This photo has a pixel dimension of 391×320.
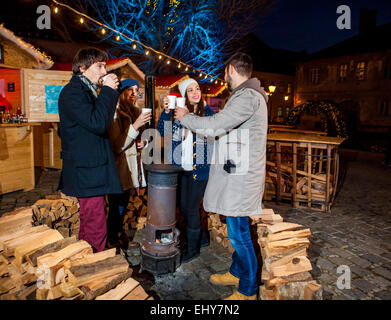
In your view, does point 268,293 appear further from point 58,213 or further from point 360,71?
point 360,71

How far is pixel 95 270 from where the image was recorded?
259 centimetres

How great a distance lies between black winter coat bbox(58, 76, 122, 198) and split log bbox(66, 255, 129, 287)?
0.71 metres

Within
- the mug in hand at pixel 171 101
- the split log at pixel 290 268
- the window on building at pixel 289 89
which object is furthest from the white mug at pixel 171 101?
the window on building at pixel 289 89

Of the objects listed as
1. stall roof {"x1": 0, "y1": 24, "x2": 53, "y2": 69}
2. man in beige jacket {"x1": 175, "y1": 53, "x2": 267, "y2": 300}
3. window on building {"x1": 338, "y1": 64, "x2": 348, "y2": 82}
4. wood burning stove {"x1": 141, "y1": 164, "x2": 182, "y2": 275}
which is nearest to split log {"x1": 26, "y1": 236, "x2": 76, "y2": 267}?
wood burning stove {"x1": 141, "y1": 164, "x2": 182, "y2": 275}

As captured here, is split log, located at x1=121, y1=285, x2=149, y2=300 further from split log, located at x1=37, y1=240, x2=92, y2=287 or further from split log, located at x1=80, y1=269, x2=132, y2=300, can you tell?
split log, located at x1=37, y1=240, x2=92, y2=287

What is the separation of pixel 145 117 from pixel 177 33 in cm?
1279

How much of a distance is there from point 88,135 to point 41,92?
15.8ft

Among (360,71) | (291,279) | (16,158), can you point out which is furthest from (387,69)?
(16,158)

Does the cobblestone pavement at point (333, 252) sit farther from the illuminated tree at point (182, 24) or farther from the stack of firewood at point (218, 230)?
the illuminated tree at point (182, 24)

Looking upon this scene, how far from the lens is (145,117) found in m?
3.56

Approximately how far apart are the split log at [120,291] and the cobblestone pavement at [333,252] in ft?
2.61

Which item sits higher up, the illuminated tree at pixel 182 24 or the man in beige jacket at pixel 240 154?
the illuminated tree at pixel 182 24

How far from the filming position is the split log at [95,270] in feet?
8.20

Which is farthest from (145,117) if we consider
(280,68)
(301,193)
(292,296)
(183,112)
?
(280,68)
